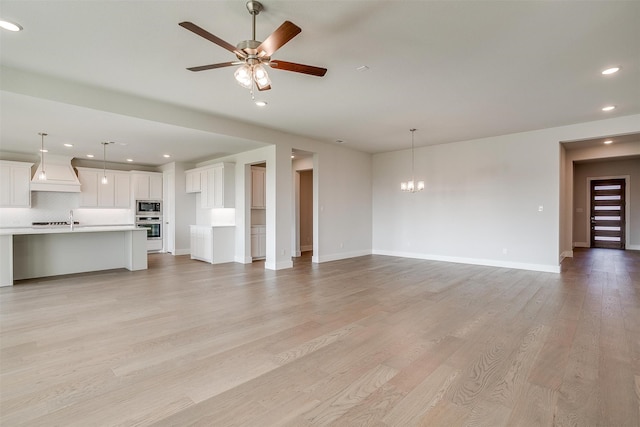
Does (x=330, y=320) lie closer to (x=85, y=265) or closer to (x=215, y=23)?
(x=215, y=23)

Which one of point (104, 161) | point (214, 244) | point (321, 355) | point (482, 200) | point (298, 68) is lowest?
point (321, 355)

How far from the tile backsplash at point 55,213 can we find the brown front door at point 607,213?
14.8 m

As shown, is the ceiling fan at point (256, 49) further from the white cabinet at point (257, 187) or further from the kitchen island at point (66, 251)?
the kitchen island at point (66, 251)

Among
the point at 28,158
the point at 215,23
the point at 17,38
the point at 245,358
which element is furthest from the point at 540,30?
the point at 28,158

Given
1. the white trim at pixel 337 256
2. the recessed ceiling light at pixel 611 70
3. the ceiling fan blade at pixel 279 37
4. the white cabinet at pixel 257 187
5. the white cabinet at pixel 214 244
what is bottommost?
the white trim at pixel 337 256

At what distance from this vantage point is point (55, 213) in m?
8.05

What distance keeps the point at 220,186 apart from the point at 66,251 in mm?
3263

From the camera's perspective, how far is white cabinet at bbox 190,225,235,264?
Answer: 23.8 ft

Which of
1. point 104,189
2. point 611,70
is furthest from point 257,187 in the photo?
point 611,70

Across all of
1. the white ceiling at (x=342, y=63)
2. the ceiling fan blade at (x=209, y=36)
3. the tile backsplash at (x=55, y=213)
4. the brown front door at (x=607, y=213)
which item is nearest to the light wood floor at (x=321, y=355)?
the ceiling fan blade at (x=209, y=36)

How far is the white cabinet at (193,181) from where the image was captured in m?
8.37

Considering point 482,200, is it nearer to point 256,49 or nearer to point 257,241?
point 257,241

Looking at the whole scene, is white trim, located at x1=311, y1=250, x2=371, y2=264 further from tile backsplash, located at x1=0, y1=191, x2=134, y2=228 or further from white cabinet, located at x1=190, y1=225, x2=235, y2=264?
tile backsplash, located at x1=0, y1=191, x2=134, y2=228

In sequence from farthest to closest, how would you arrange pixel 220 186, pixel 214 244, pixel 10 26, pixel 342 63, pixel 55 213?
1. pixel 55 213
2. pixel 220 186
3. pixel 214 244
4. pixel 342 63
5. pixel 10 26
